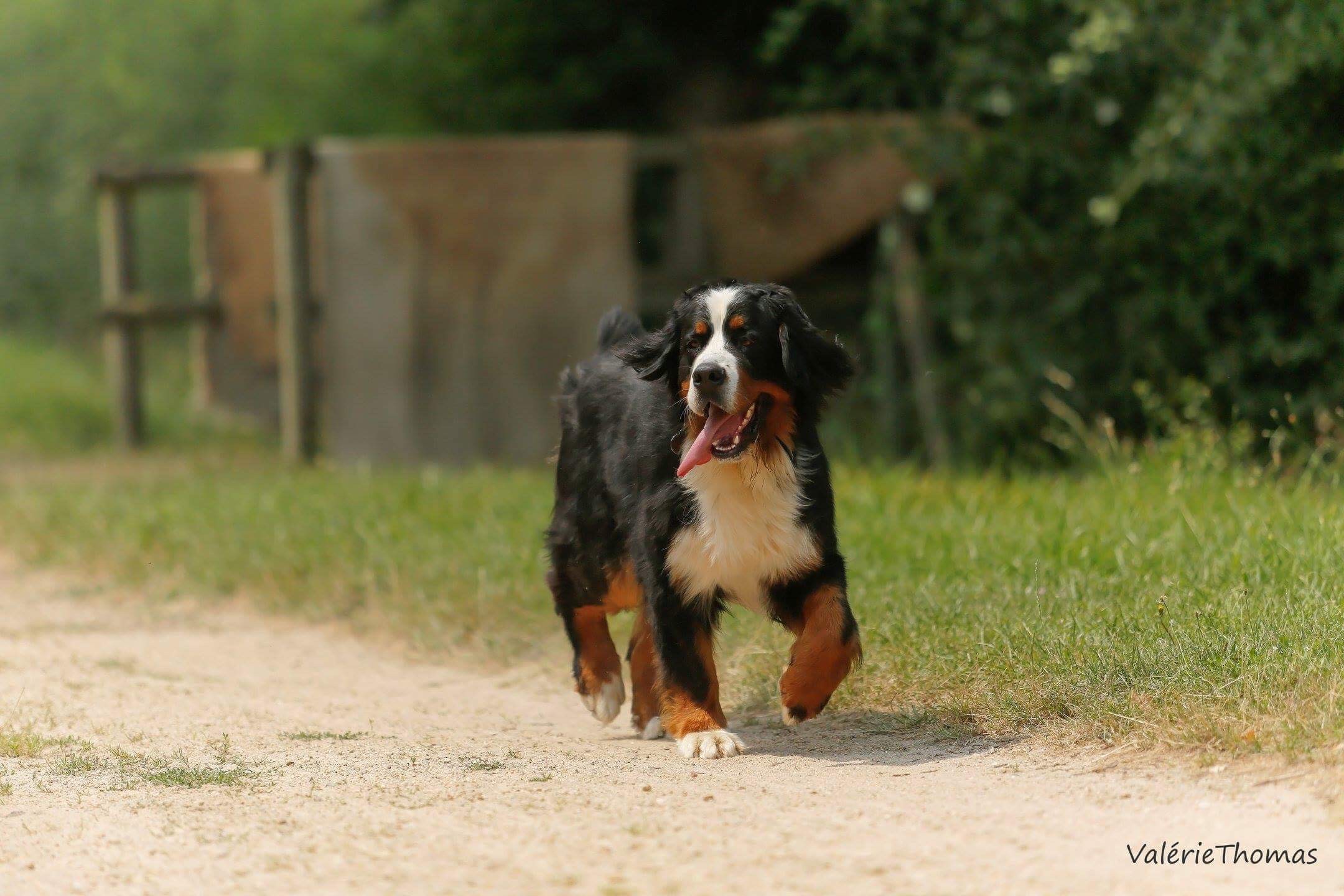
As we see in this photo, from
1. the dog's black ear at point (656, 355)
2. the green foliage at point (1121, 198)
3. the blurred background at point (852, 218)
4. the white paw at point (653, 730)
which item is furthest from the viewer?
the blurred background at point (852, 218)

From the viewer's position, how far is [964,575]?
6.00m

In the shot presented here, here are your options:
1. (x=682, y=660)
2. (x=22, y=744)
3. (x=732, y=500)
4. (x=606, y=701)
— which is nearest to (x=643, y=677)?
(x=606, y=701)

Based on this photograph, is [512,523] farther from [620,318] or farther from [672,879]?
[672,879]

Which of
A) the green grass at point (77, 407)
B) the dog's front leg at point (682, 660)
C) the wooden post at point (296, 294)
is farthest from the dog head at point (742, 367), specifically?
the green grass at point (77, 407)

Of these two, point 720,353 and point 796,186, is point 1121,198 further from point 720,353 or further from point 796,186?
point 720,353

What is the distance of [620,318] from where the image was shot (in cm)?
597

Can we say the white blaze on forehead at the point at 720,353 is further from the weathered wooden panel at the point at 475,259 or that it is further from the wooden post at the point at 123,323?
the wooden post at the point at 123,323

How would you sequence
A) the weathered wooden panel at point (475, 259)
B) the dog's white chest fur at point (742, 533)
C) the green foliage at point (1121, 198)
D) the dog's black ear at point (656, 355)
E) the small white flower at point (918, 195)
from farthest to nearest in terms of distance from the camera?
the weathered wooden panel at point (475, 259), the small white flower at point (918, 195), the green foliage at point (1121, 198), the dog's black ear at point (656, 355), the dog's white chest fur at point (742, 533)

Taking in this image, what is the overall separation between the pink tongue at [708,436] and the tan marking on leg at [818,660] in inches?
20.1

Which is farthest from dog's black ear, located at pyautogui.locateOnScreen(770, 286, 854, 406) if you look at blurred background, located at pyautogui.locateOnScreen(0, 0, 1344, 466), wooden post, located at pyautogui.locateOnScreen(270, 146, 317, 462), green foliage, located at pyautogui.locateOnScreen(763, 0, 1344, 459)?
wooden post, located at pyautogui.locateOnScreen(270, 146, 317, 462)

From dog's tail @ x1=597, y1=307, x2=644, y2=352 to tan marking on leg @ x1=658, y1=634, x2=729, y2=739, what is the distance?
4.26ft

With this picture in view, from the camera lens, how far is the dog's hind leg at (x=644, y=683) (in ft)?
17.3

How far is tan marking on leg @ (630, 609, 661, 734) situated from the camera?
5.35m

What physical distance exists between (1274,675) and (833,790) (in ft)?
3.94
